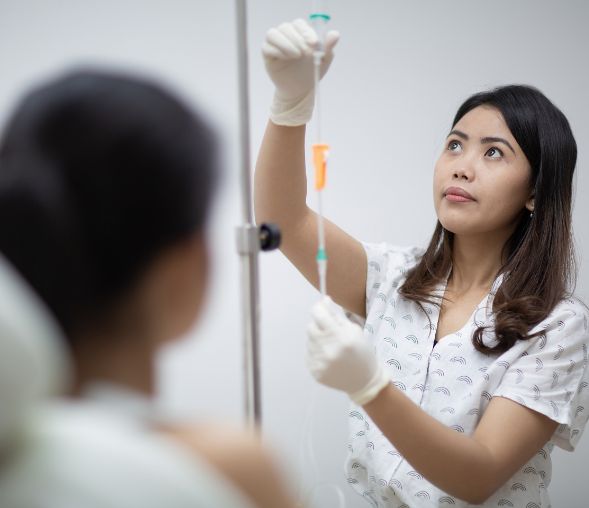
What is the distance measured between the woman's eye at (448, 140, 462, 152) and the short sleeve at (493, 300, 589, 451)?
391 millimetres

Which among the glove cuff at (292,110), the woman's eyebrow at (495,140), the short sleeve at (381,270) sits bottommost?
the short sleeve at (381,270)

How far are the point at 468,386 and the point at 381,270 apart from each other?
334mm

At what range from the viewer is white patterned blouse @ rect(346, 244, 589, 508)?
137cm

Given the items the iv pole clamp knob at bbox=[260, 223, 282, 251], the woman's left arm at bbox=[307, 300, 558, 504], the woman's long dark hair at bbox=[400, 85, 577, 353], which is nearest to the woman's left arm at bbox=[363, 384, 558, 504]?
the woman's left arm at bbox=[307, 300, 558, 504]

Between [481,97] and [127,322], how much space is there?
117 cm

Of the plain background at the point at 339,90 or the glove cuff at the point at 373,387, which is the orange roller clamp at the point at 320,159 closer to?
the glove cuff at the point at 373,387

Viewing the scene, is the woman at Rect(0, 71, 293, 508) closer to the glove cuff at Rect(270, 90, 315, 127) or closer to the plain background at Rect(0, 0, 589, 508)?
the glove cuff at Rect(270, 90, 315, 127)

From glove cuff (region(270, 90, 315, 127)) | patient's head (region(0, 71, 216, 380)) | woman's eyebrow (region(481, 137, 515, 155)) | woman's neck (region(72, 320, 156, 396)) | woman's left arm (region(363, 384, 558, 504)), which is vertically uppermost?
patient's head (region(0, 71, 216, 380))

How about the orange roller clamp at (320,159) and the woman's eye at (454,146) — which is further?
the woman's eye at (454,146)

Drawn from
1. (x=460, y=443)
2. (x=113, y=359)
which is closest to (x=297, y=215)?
(x=460, y=443)

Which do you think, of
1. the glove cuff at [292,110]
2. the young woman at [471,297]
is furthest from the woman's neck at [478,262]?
the glove cuff at [292,110]

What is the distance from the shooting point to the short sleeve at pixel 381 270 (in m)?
1.62

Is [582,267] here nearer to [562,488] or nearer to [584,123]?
[584,123]

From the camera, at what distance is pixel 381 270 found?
163 centimetres
